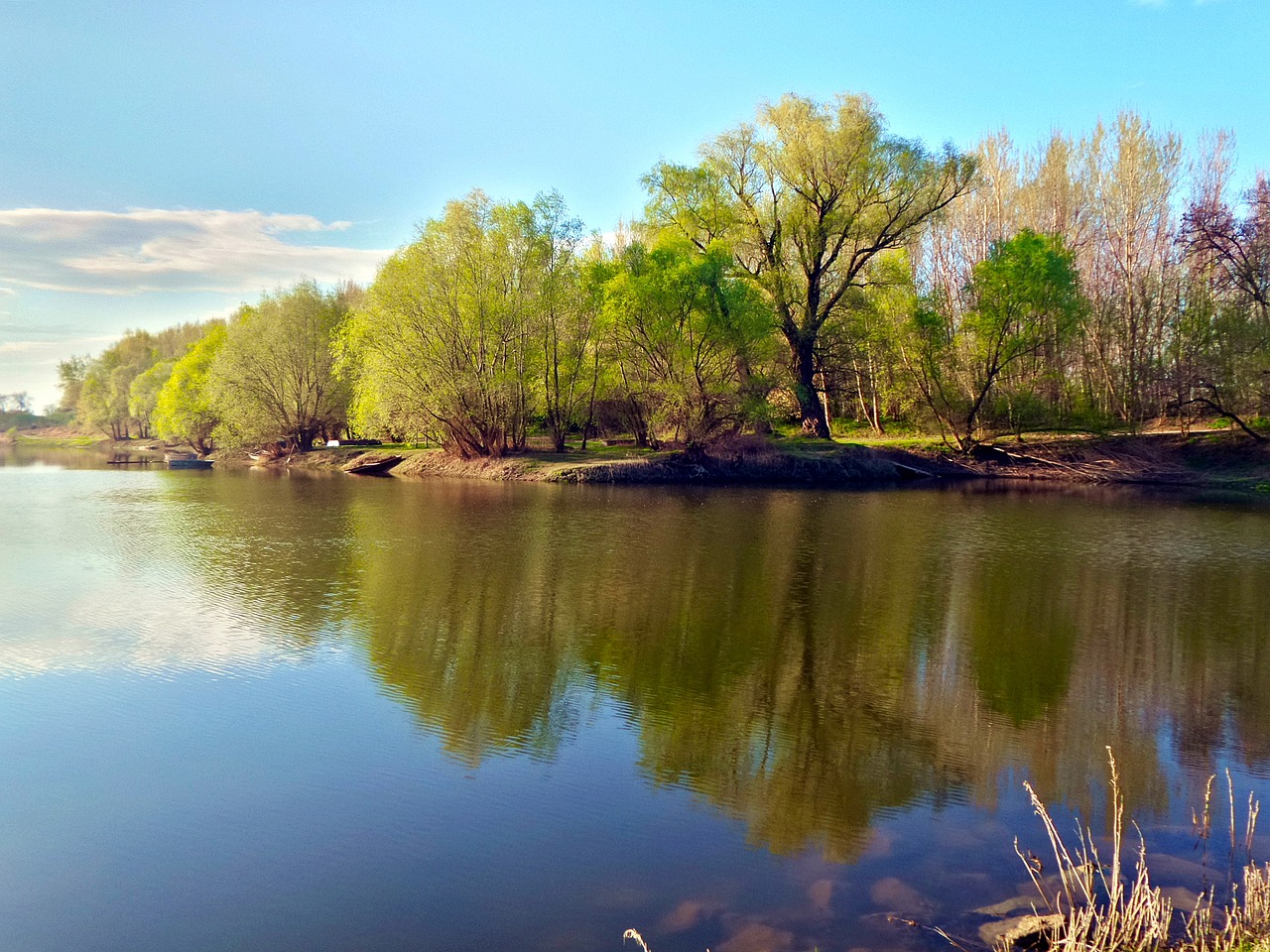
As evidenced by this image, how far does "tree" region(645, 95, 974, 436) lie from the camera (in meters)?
44.2

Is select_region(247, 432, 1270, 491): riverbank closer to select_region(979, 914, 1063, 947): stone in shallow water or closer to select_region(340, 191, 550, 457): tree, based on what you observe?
select_region(340, 191, 550, 457): tree

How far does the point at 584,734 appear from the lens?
9.79 metres

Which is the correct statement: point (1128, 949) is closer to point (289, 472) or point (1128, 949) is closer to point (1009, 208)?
point (289, 472)

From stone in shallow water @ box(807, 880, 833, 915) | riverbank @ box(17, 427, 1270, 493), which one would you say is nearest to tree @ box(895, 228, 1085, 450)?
riverbank @ box(17, 427, 1270, 493)

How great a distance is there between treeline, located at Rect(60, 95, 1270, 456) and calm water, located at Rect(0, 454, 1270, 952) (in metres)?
21.5

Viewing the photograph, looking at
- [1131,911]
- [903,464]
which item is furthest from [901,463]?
[1131,911]

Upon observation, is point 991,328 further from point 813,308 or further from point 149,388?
point 149,388

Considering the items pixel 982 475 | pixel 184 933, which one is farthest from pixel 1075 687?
pixel 982 475

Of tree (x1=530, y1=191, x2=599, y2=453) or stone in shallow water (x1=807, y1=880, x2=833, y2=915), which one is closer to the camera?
stone in shallow water (x1=807, y1=880, x2=833, y2=915)

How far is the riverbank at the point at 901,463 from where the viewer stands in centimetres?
4022

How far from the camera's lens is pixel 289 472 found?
5138 centimetres

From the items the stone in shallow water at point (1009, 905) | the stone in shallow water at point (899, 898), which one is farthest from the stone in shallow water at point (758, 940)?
the stone in shallow water at point (1009, 905)

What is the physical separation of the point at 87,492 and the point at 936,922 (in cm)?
4066

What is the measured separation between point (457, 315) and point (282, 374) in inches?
818
